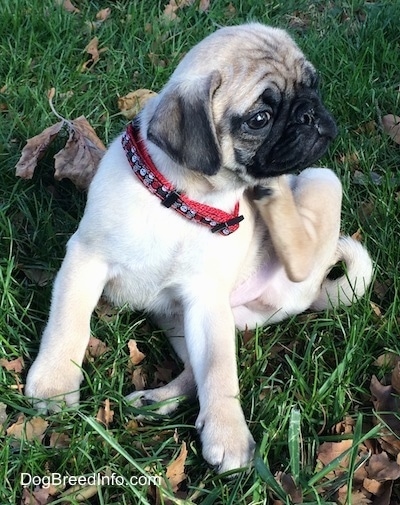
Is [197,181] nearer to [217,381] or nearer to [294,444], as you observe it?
[217,381]

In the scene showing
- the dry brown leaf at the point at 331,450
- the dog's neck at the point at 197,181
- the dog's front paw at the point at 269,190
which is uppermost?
Answer: the dog's neck at the point at 197,181

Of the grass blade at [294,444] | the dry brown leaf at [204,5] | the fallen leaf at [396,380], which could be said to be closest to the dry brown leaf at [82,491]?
the grass blade at [294,444]

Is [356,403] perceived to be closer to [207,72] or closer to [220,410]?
[220,410]

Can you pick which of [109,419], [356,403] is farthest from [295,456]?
[109,419]

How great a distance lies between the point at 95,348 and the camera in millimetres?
3361

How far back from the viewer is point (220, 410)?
9.61 ft

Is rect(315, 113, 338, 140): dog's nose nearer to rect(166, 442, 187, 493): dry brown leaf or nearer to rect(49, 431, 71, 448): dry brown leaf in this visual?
rect(166, 442, 187, 493): dry brown leaf

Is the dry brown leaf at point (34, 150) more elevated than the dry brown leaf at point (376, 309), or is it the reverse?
the dry brown leaf at point (34, 150)

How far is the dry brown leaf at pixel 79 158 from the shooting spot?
4105mm

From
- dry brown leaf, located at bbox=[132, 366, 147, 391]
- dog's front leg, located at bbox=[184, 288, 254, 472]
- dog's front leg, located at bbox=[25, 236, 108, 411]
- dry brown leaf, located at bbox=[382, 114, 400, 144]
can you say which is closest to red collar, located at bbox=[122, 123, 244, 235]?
dog's front leg, located at bbox=[184, 288, 254, 472]

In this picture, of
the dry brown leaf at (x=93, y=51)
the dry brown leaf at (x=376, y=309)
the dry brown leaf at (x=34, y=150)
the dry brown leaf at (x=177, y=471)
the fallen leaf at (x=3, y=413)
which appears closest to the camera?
the dry brown leaf at (x=177, y=471)

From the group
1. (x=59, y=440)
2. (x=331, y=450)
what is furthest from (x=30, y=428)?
(x=331, y=450)

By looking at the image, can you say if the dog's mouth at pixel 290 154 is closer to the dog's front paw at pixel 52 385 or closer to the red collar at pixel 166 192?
the red collar at pixel 166 192

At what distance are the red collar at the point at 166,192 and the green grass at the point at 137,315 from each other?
607mm
